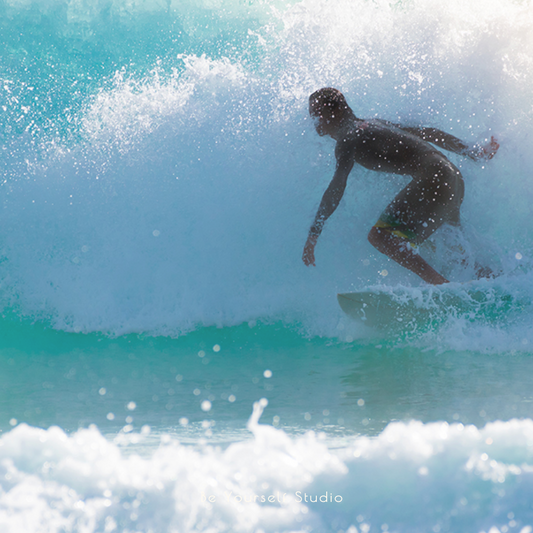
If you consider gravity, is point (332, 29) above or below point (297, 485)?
above

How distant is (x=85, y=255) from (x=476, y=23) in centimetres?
390

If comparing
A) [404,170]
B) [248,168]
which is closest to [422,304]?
[404,170]

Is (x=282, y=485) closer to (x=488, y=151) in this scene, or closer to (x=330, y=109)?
(x=330, y=109)

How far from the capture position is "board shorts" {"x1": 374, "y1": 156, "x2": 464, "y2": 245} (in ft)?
9.26

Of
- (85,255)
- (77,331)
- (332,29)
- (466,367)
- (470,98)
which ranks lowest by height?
(466,367)

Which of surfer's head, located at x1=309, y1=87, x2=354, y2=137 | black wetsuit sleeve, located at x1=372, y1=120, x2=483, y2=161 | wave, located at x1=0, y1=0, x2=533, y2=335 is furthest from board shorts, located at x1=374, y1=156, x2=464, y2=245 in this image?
wave, located at x1=0, y1=0, x2=533, y2=335

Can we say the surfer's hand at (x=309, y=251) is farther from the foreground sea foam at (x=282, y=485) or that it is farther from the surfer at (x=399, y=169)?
the foreground sea foam at (x=282, y=485)

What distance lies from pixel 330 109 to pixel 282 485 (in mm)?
2403

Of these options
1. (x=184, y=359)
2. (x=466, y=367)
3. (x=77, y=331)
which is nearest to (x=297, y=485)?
(x=466, y=367)

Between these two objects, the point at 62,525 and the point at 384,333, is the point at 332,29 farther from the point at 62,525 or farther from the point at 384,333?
the point at 62,525

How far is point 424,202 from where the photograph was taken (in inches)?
112

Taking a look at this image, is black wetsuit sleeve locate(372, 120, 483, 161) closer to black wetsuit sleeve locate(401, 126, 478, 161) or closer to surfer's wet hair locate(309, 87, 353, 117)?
black wetsuit sleeve locate(401, 126, 478, 161)

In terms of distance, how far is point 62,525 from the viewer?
851 mm

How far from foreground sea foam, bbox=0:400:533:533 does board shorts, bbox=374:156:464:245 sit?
1.92 meters
